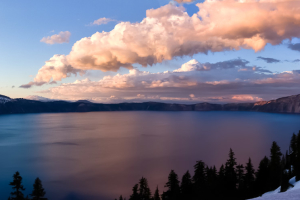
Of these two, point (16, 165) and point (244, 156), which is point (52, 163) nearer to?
point (16, 165)

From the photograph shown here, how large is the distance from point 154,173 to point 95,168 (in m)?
18.3

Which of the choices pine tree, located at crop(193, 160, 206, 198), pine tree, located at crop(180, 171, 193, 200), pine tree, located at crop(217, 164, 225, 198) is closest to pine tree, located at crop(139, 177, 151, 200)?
pine tree, located at crop(180, 171, 193, 200)

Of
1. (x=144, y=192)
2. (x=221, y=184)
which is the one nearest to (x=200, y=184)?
(x=221, y=184)

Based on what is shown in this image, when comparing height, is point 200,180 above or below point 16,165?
above

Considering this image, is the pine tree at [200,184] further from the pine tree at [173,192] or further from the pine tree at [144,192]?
the pine tree at [144,192]

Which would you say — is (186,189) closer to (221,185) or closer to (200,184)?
(200,184)

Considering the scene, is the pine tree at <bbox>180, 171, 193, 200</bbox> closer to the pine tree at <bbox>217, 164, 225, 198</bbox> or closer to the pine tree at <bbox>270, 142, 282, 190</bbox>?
the pine tree at <bbox>217, 164, 225, 198</bbox>

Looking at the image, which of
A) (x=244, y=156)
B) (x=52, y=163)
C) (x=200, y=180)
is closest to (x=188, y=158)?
(x=244, y=156)

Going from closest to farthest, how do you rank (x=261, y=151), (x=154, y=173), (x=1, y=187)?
(x=1, y=187) < (x=154, y=173) < (x=261, y=151)

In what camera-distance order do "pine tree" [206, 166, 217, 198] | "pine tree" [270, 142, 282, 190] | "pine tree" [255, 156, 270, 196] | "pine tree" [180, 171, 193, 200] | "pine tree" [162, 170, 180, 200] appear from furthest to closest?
"pine tree" [255, 156, 270, 196], "pine tree" [180, 171, 193, 200], "pine tree" [270, 142, 282, 190], "pine tree" [162, 170, 180, 200], "pine tree" [206, 166, 217, 198]

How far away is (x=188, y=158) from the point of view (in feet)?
258

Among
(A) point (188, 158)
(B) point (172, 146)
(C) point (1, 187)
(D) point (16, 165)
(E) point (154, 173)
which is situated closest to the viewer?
(C) point (1, 187)

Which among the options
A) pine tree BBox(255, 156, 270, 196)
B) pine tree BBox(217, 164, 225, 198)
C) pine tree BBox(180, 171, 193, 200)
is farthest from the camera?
pine tree BBox(255, 156, 270, 196)

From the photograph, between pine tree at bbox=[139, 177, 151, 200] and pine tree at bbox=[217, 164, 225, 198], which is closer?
pine tree at bbox=[139, 177, 151, 200]
